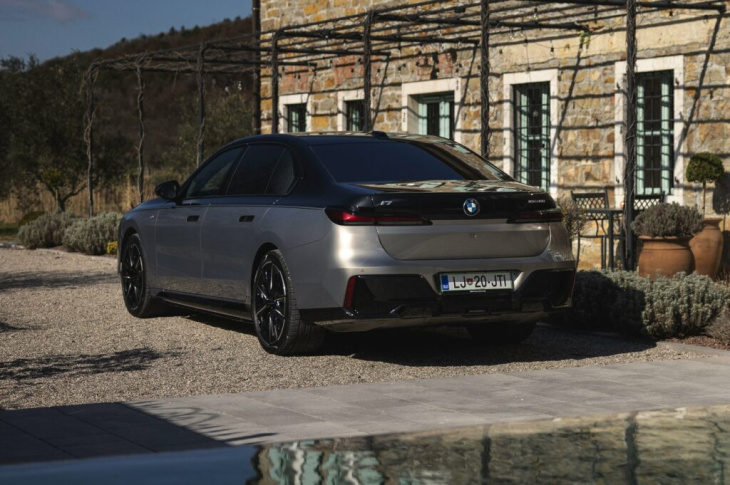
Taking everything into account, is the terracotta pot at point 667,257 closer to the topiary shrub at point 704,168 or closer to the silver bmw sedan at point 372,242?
the topiary shrub at point 704,168

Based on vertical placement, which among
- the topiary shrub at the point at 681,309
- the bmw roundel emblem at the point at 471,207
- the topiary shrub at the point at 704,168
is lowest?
the topiary shrub at the point at 681,309

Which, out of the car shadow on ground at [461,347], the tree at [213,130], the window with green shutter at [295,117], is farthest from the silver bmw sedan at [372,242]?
the tree at [213,130]

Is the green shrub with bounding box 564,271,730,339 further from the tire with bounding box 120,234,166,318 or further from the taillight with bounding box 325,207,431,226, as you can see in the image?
the tire with bounding box 120,234,166,318

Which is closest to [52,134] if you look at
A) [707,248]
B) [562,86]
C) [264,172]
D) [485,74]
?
[562,86]

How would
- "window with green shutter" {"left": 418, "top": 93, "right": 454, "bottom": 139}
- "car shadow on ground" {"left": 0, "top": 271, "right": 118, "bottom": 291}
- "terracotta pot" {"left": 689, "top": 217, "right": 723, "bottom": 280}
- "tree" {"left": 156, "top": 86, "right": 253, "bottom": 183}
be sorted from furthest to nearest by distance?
"tree" {"left": 156, "top": 86, "right": 253, "bottom": 183} < "window with green shutter" {"left": 418, "top": 93, "right": 454, "bottom": 139} < "car shadow on ground" {"left": 0, "top": 271, "right": 118, "bottom": 291} < "terracotta pot" {"left": 689, "top": 217, "right": 723, "bottom": 280}

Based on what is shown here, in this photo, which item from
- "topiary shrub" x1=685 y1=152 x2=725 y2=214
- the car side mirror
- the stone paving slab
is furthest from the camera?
"topiary shrub" x1=685 y1=152 x2=725 y2=214

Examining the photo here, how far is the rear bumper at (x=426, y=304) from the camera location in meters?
8.34

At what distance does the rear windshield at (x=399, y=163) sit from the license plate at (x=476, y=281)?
0.91 metres

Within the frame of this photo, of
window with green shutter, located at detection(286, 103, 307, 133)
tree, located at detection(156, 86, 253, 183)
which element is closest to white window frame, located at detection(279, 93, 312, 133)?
window with green shutter, located at detection(286, 103, 307, 133)

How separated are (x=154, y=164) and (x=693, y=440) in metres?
65.6

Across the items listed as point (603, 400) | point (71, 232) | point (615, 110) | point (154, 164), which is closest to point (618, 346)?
point (603, 400)

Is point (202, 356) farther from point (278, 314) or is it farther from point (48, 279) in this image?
point (48, 279)

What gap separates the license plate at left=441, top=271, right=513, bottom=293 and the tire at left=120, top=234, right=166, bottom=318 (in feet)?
12.6

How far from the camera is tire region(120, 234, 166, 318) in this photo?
11.5 m
